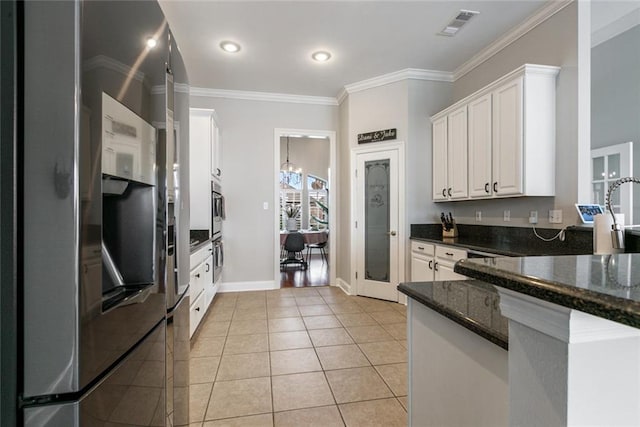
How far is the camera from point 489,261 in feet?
2.21

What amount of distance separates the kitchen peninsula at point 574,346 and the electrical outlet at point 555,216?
2520 mm

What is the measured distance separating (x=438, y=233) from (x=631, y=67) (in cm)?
264

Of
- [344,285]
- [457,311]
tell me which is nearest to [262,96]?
[344,285]

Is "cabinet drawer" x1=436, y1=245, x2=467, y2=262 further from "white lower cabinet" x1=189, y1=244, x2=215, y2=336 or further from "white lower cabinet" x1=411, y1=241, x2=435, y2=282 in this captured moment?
"white lower cabinet" x1=189, y1=244, x2=215, y2=336

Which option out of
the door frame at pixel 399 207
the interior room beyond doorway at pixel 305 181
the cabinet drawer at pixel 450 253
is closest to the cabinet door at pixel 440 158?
the door frame at pixel 399 207

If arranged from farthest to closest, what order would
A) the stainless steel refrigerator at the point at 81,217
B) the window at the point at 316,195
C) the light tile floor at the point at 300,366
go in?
the window at the point at 316,195 → the light tile floor at the point at 300,366 → the stainless steel refrigerator at the point at 81,217

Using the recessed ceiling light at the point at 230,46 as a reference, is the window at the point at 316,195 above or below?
below

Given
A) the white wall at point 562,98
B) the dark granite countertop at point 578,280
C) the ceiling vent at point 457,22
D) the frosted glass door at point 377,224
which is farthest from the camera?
the frosted glass door at point 377,224

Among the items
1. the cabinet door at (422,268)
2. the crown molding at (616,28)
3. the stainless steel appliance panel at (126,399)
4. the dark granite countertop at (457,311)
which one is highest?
the crown molding at (616,28)

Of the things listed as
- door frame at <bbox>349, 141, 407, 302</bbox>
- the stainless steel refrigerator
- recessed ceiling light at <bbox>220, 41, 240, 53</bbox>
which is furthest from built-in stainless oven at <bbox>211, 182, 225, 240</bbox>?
the stainless steel refrigerator

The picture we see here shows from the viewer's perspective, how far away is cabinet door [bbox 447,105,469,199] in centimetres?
338

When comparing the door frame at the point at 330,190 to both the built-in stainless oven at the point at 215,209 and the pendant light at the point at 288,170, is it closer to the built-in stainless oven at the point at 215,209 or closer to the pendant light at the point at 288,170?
the built-in stainless oven at the point at 215,209

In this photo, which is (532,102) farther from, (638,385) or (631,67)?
(638,385)

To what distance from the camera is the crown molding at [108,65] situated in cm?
63
